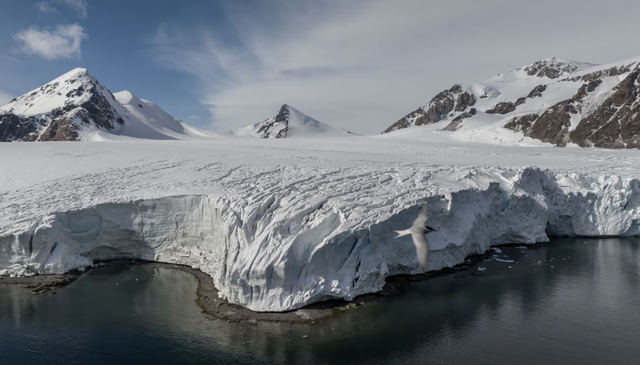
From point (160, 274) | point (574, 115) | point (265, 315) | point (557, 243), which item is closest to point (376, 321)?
point (265, 315)

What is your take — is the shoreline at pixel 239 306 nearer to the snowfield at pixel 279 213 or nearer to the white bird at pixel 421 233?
the snowfield at pixel 279 213

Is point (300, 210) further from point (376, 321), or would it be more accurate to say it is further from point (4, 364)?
point (4, 364)

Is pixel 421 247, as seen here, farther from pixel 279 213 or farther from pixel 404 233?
pixel 279 213

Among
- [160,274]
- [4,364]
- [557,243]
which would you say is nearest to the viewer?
[4,364]

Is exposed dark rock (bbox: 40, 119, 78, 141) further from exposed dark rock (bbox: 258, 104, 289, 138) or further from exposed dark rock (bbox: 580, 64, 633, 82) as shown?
exposed dark rock (bbox: 580, 64, 633, 82)

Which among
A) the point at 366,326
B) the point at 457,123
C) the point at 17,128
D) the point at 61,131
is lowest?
the point at 366,326

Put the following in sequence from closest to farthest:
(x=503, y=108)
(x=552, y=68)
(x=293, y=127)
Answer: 1. (x=503, y=108)
2. (x=552, y=68)
3. (x=293, y=127)

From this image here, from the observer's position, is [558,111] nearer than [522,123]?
Yes

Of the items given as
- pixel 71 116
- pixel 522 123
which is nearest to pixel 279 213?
pixel 522 123
